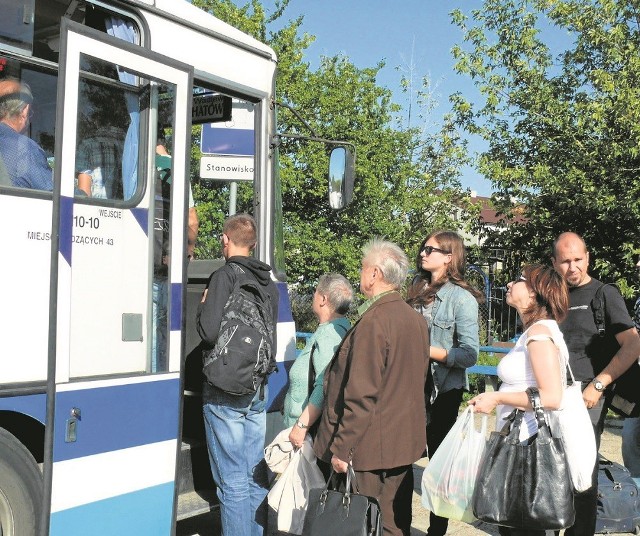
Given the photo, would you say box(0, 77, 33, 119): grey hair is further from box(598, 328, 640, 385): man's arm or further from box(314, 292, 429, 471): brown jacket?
box(598, 328, 640, 385): man's arm

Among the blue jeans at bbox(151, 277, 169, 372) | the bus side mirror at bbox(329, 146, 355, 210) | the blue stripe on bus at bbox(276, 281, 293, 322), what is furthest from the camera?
the bus side mirror at bbox(329, 146, 355, 210)

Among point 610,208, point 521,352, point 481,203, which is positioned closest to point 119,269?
point 521,352

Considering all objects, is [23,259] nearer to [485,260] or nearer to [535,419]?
[535,419]

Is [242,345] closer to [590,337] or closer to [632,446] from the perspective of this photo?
[590,337]

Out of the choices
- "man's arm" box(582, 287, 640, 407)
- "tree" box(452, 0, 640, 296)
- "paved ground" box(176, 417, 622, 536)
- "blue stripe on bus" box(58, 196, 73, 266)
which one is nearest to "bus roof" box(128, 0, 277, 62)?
"blue stripe on bus" box(58, 196, 73, 266)

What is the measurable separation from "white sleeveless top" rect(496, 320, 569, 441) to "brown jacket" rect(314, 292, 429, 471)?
0.40 meters

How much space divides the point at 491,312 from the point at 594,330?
11.6 metres

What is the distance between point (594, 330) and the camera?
4801mm

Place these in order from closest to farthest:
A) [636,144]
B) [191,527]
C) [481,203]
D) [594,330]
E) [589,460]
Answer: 1. [589,460]
2. [594,330]
3. [191,527]
4. [636,144]
5. [481,203]

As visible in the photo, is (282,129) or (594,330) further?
(282,129)

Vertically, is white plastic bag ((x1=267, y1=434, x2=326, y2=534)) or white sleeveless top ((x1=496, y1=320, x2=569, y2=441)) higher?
white sleeveless top ((x1=496, y1=320, x2=569, y2=441))

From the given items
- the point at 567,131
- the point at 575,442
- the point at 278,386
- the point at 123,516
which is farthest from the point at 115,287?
the point at 567,131

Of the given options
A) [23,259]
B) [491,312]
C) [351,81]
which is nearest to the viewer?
[23,259]

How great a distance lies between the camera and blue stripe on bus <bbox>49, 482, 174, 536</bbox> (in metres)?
3.73
